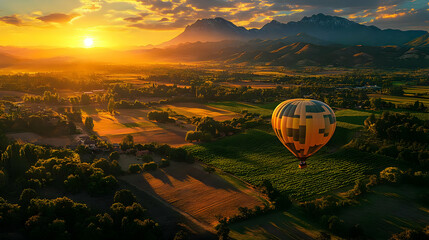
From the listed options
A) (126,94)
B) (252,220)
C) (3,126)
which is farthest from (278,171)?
(126,94)

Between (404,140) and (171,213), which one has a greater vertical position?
(404,140)

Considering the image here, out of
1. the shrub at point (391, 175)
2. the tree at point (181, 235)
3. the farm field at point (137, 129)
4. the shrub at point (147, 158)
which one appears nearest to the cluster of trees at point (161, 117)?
the farm field at point (137, 129)

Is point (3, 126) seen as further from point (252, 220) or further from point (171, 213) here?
point (252, 220)

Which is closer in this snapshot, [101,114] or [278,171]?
[278,171]

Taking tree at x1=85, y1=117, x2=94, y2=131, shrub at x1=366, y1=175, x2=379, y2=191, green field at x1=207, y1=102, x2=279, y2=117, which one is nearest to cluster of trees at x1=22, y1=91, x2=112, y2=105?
tree at x1=85, y1=117, x2=94, y2=131

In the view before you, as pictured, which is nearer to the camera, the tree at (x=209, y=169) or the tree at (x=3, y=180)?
the tree at (x=3, y=180)

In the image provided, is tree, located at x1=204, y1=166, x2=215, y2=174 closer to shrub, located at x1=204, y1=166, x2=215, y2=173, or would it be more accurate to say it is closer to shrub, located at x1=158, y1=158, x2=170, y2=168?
shrub, located at x1=204, y1=166, x2=215, y2=173

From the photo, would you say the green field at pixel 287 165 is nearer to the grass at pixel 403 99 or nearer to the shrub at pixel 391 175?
the shrub at pixel 391 175

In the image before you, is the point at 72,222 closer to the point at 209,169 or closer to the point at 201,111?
the point at 209,169
